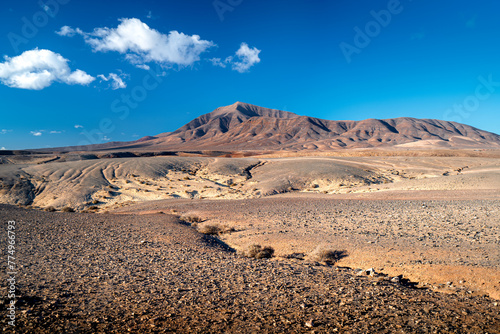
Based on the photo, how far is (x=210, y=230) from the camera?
13.8 meters

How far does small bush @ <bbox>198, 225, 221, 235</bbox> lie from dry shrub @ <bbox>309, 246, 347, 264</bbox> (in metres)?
5.58

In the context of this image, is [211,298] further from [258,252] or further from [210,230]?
[210,230]

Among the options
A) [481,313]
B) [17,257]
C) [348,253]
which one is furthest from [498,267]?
[17,257]

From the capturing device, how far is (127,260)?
8.47m

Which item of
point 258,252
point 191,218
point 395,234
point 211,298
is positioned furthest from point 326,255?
point 191,218

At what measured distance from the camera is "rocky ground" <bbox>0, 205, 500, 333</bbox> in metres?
4.86

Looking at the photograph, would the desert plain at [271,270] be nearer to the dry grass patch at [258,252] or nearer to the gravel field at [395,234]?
the gravel field at [395,234]

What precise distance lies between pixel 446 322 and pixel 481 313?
3.00 ft

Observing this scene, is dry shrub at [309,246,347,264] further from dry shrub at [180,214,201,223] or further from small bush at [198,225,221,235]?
dry shrub at [180,214,201,223]

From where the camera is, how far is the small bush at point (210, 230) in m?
13.8

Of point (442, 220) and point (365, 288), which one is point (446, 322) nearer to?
point (365, 288)
